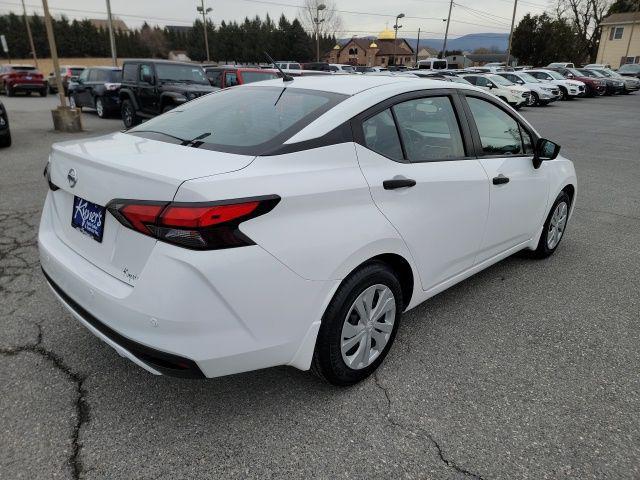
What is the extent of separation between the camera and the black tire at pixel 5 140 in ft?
31.2

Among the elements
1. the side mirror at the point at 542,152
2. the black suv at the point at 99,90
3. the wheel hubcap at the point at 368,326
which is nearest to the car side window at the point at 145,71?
the black suv at the point at 99,90

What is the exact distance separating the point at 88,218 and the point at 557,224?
13.5ft

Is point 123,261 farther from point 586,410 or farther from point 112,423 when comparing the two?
point 586,410

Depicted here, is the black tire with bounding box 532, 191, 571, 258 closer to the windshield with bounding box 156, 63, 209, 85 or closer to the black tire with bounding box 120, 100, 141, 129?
the windshield with bounding box 156, 63, 209, 85

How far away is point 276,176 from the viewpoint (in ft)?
6.79

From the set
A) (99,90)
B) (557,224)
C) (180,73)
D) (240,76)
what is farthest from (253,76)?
(557,224)

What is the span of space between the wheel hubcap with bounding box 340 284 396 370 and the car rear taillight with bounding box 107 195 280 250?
32.0 inches

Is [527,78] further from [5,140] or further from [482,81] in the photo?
[5,140]

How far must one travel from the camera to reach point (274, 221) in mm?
2012

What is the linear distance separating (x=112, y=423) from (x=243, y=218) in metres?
1.29

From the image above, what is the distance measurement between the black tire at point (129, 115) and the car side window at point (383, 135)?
459 inches

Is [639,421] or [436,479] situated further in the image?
[639,421]

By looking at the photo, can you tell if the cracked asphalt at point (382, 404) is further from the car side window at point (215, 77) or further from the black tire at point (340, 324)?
the car side window at point (215, 77)

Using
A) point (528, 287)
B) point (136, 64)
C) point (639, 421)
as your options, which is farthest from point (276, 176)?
point (136, 64)
